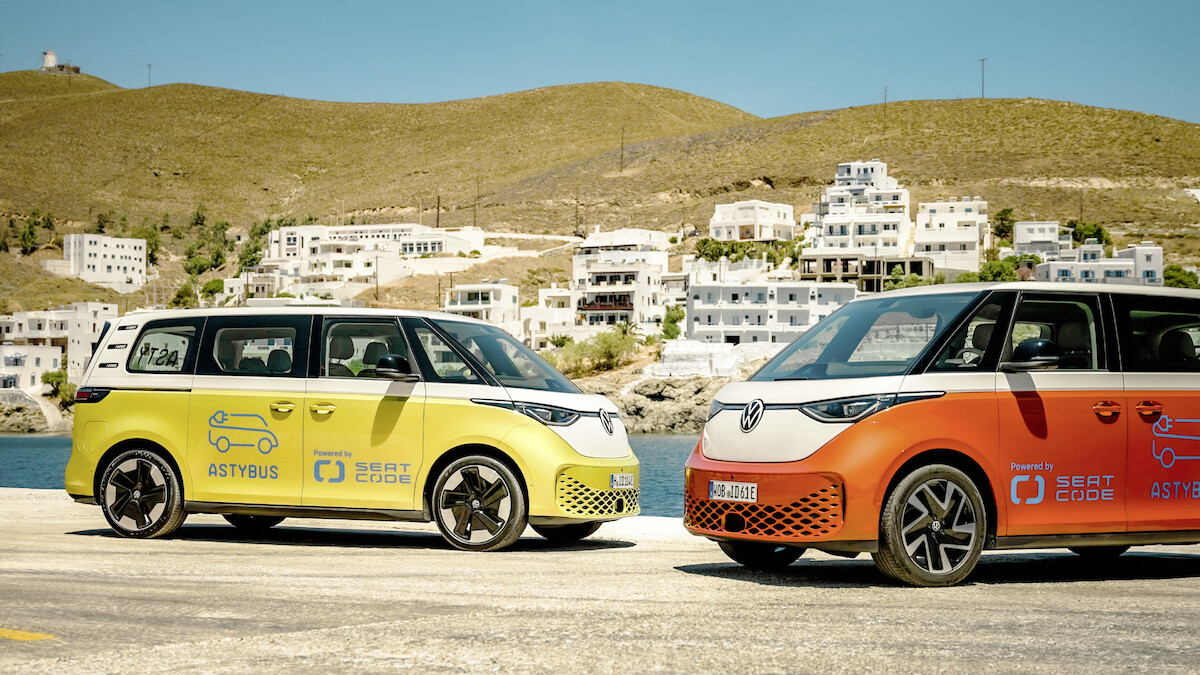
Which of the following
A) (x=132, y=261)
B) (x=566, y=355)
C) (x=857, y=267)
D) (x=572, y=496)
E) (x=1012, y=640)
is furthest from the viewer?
(x=132, y=261)

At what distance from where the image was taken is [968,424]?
27.1 feet

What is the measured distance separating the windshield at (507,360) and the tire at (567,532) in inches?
54.4

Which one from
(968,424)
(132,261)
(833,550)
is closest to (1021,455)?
(968,424)

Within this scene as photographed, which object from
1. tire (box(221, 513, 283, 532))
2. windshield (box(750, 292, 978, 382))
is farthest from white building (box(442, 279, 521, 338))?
windshield (box(750, 292, 978, 382))

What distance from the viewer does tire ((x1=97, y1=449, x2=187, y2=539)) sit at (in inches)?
441

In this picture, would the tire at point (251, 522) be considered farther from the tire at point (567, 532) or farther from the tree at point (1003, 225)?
the tree at point (1003, 225)

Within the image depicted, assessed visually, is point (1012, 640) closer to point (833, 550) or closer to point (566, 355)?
point (833, 550)

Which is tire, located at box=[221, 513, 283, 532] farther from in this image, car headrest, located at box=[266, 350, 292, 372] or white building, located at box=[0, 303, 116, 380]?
white building, located at box=[0, 303, 116, 380]

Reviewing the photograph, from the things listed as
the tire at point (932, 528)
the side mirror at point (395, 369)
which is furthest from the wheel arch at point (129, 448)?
the tire at point (932, 528)

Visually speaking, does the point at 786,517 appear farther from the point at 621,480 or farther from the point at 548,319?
the point at 548,319

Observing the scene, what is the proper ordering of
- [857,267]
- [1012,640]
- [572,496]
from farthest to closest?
[857,267] < [572,496] < [1012,640]

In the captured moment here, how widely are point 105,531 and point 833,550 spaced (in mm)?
7423

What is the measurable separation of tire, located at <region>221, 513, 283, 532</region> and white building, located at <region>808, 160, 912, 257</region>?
102922mm

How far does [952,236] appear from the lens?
11688cm
